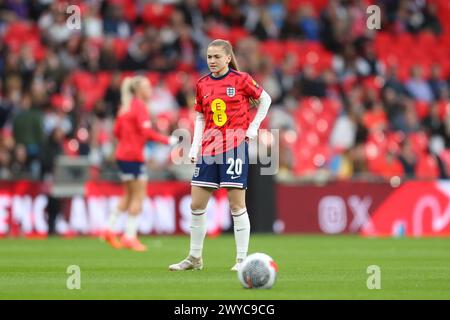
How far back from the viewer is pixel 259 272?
30.6ft

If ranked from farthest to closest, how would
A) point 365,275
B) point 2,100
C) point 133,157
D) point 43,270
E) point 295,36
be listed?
point 295,36
point 2,100
point 133,157
point 43,270
point 365,275

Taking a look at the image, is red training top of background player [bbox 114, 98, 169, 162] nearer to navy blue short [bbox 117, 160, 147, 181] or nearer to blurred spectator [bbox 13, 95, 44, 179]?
navy blue short [bbox 117, 160, 147, 181]

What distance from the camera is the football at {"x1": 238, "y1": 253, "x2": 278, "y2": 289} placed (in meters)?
9.29

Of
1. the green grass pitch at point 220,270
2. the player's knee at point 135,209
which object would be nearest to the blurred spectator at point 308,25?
the green grass pitch at point 220,270

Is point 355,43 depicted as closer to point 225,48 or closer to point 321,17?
point 321,17

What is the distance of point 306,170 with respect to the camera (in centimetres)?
2300

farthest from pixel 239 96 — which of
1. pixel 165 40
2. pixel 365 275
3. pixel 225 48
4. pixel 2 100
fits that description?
pixel 165 40

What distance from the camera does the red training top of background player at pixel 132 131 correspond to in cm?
1616

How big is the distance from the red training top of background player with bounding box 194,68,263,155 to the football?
2.07m

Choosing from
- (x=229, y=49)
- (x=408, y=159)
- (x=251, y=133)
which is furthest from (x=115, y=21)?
(x=251, y=133)

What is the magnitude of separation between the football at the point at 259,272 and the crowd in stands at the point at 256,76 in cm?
1137

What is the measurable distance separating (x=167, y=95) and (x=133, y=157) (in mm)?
7431

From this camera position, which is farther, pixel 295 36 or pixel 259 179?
pixel 295 36

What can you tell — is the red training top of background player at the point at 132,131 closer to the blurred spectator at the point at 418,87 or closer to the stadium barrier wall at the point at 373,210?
the stadium barrier wall at the point at 373,210
